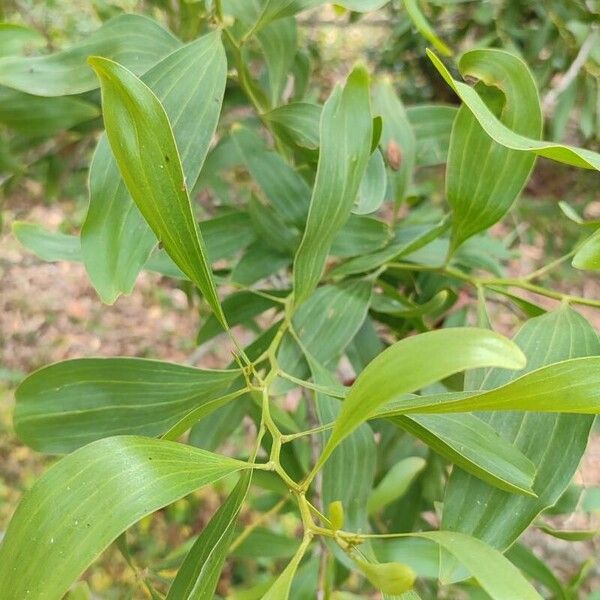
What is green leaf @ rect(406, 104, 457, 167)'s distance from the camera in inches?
32.7

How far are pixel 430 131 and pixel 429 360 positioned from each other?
1.92 feet

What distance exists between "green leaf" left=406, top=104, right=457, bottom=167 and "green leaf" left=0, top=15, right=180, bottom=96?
1.03 feet

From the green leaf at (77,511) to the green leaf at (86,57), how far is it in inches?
15.0

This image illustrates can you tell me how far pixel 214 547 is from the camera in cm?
45

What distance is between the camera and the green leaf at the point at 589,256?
0.48 m

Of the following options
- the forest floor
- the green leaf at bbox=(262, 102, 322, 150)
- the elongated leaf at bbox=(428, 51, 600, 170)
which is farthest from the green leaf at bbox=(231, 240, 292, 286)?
the forest floor

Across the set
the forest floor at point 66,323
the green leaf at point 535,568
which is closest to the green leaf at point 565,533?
the green leaf at point 535,568

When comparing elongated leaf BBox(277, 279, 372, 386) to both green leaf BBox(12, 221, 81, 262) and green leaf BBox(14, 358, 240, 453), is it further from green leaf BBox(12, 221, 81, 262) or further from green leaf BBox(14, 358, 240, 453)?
green leaf BBox(12, 221, 81, 262)

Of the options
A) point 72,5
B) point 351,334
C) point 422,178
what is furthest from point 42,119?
point 72,5

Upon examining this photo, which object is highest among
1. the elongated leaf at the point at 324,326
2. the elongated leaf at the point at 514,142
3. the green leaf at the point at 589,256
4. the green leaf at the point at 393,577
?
the elongated leaf at the point at 514,142

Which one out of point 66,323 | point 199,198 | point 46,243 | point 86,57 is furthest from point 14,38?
point 66,323

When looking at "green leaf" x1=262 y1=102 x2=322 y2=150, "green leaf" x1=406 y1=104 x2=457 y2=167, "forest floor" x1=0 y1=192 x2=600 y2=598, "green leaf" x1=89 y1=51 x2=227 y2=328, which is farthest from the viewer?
"forest floor" x1=0 y1=192 x2=600 y2=598

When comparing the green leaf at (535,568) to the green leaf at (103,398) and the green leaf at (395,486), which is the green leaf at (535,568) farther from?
the green leaf at (103,398)

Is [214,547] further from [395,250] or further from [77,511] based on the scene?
[395,250]
